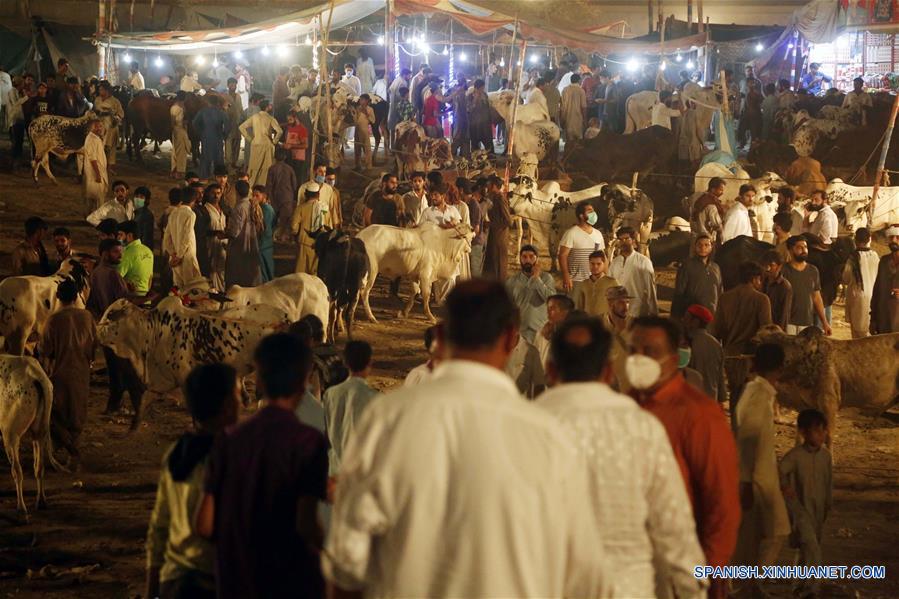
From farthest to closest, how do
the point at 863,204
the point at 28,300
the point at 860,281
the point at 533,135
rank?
1. the point at 533,135
2. the point at 863,204
3. the point at 860,281
4. the point at 28,300

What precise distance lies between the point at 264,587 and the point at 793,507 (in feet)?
13.0

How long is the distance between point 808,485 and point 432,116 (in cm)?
1763

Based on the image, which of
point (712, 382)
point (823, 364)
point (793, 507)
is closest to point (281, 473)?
point (793, 507)

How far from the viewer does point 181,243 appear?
42.2ft

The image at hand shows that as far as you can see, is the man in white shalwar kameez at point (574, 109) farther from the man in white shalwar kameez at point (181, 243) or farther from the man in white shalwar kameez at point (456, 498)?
the man in white shalwar kameez at point (456, 498)

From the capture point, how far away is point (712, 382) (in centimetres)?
842

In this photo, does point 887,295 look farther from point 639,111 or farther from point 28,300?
point 639,111

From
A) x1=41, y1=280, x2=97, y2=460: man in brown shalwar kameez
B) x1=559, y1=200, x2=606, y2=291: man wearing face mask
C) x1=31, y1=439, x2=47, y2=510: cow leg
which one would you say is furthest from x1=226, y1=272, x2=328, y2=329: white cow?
x1=31, y1=439, x2=47, y2=510: cow leg

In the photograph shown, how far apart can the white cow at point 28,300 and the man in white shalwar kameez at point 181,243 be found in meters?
1.84

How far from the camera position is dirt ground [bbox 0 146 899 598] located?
7.29 metres

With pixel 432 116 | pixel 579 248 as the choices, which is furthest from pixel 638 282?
pixel 432 116

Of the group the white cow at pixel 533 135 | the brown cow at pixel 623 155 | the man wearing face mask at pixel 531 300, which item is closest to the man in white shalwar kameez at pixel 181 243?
the man wearing face mask at pixel 531 300

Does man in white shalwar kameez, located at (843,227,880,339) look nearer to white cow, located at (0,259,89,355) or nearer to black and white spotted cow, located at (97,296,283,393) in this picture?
black and white spotted cow, located at (97,296,283,393)

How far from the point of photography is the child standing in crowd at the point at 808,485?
6.69 m
